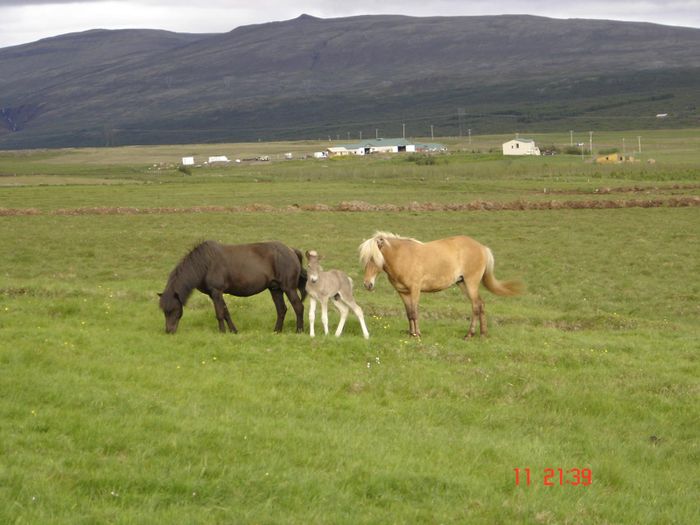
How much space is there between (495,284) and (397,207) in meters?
32.6

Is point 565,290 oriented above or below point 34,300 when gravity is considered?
below

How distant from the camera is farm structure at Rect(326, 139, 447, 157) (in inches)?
6732

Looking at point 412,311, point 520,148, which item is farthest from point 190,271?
point 520,148

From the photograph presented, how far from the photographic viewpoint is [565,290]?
26438 mm

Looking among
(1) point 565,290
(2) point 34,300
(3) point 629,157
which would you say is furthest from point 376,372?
(3) point 629,157

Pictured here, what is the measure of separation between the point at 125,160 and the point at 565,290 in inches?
6434

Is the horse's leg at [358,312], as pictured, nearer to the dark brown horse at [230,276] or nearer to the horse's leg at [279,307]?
the dark brown horse at [230,276]

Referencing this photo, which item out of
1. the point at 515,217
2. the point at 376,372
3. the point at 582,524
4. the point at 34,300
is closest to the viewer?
the point at 582,524

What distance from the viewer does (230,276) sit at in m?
16.7

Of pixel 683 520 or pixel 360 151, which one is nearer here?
pixel 683 520

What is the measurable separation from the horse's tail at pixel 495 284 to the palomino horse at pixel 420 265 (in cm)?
30

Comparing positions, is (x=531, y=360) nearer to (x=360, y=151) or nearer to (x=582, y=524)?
(x=582, y=524)
